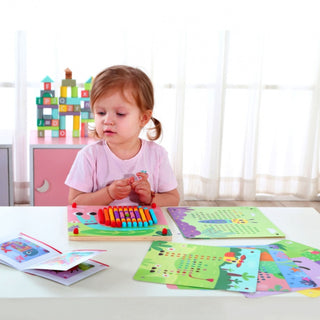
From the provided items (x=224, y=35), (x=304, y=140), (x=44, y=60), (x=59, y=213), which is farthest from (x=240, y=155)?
(x=59, y=213)

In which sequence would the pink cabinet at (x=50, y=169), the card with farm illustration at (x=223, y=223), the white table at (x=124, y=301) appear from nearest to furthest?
the white table at (x=124, y=301) < the card with farm illustration at (x=223, y=223) < the pink cabinet at (x=50, y=169)

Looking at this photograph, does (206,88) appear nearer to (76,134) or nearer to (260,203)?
(260,203)

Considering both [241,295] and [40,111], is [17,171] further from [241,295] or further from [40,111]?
[241,295]

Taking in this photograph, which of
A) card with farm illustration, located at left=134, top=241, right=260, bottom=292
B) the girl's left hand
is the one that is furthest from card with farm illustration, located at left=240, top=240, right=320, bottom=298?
the girl's left hand

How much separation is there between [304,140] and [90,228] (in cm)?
249

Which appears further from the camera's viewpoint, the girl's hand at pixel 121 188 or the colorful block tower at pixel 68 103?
the colorful block tower at pixel 68 103

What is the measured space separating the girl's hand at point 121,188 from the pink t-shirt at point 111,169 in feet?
0.33

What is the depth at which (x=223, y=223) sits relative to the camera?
1337mm

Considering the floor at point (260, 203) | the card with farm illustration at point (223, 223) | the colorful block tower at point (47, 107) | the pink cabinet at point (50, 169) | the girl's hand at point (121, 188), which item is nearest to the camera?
the card with farm illustration at point (223, 223)

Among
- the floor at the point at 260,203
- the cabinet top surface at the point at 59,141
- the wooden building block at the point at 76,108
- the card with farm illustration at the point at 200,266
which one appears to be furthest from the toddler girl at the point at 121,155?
the floor at the point at 260,203

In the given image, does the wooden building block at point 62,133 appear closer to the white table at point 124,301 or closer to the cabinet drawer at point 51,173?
the cabinet drawer at point 51,173

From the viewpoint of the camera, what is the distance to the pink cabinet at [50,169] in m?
2.45

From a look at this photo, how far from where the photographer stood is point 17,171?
10.5ft

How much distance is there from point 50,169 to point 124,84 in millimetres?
1023
